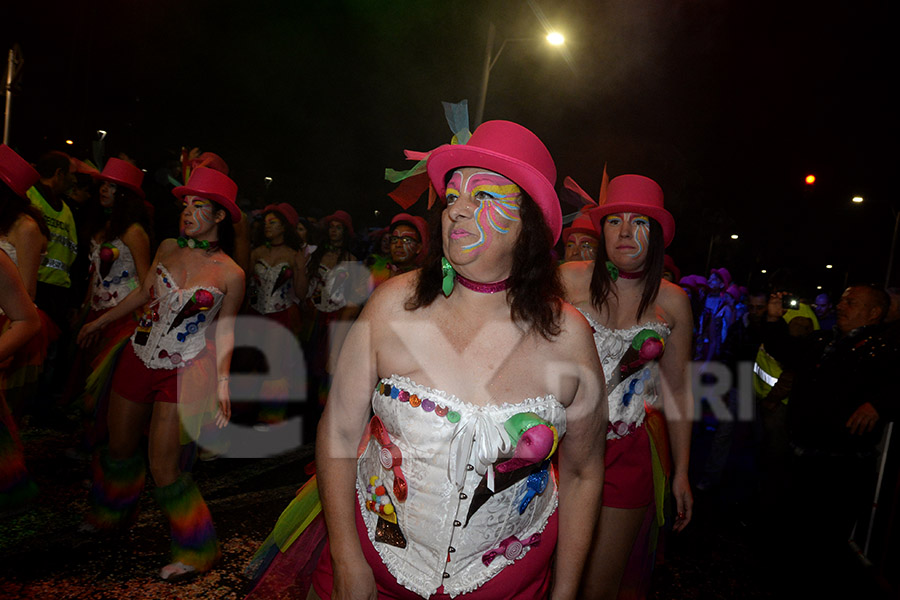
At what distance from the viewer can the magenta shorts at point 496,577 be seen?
201 centimetres

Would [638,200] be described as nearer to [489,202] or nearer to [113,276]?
[489,202]

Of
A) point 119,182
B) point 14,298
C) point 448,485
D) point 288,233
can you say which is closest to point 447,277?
point 448,485

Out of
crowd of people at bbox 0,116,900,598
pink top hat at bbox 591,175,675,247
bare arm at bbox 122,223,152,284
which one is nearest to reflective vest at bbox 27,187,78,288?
crowd of people at bbox 0,116,900,598

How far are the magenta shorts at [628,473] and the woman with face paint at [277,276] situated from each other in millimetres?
5289

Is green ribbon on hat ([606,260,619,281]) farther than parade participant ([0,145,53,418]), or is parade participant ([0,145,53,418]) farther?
parade participant ([0,145,53,418])

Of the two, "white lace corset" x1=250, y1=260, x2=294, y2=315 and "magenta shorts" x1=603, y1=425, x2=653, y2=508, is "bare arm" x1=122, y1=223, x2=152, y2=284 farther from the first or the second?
"magenta shorts" x1=603, y1=425, x2=653, y2=508

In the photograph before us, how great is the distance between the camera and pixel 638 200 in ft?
11.3

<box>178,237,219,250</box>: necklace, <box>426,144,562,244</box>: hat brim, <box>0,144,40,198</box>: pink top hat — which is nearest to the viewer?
<box>426,144,562,244</box>: hat brim

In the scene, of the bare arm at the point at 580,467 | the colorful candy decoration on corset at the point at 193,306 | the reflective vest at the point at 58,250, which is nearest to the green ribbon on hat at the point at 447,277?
the bare arm at the point at 580,467

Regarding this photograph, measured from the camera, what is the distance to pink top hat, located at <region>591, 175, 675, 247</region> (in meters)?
3.45

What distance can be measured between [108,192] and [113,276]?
29.1 inches

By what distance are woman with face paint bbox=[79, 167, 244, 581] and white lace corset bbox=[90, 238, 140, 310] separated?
1522 millimetres

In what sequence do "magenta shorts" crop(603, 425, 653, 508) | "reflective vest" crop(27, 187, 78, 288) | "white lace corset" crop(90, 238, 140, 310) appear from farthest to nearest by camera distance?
"reflective vest" crop(27, 187, 78, 288), "white lace corset" crop(90, 238, 140, 310), "magenta shorts" crop(603, 425, 653, 508)

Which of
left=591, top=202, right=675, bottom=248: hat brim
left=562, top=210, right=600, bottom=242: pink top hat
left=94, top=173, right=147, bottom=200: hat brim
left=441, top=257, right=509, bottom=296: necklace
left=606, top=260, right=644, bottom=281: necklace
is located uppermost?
left=562, top=210, right=600, bottom=242: pink top hat
